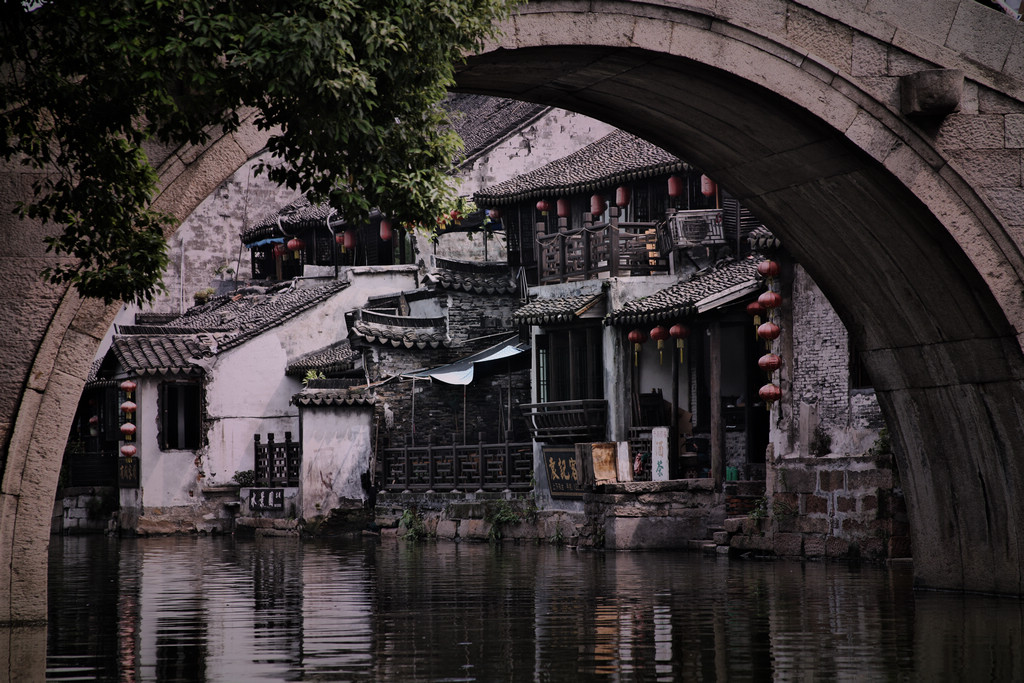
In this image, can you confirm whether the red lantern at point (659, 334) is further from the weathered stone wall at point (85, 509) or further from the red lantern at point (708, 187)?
the weathered stone wall at point (85, 509)

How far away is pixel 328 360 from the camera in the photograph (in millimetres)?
34719

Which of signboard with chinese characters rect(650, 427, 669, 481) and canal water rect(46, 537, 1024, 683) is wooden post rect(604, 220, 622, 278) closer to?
signboard with chinese characters rect(650, 427, 669, 481)

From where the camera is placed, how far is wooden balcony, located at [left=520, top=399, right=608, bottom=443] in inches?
993

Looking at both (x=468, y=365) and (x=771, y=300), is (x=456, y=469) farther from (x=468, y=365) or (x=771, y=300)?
(x=771, y=300)

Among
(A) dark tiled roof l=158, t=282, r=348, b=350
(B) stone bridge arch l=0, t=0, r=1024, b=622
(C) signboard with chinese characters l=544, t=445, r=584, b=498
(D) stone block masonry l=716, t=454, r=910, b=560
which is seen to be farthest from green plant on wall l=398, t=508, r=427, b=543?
(B) stone bridge arch l=0, t=0, r=1024, b=622

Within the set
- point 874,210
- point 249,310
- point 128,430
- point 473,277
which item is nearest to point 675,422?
point 473,277

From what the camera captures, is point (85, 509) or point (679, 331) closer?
point (679, 331)

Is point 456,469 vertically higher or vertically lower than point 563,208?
lower

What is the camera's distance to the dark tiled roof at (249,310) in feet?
117

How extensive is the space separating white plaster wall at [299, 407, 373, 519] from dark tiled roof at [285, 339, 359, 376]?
236cm

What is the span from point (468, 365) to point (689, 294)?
25.6 feet

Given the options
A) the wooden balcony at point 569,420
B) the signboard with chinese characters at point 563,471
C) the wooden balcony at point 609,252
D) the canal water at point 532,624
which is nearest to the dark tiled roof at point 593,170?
the wooden balcony at point 609,252

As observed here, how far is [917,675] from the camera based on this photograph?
8281 mm

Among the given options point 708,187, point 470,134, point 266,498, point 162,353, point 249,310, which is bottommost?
point 266,498
